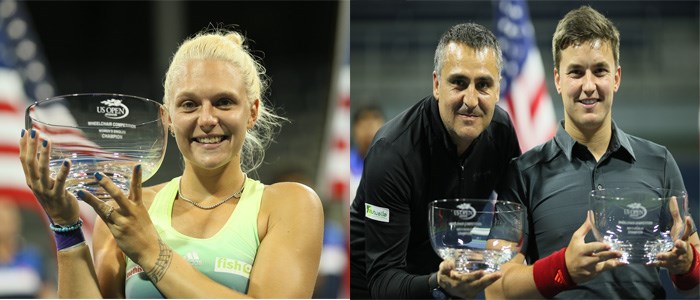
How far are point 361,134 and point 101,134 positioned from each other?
21.4 inches

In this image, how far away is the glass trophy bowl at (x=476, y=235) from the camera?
5.64 ft

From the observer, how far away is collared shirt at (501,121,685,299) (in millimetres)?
1821

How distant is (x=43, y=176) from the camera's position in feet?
5.34

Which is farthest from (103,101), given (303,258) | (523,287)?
(523,287)

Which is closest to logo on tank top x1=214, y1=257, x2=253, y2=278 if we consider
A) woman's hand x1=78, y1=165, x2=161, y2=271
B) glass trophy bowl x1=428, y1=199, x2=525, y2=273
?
woman's hand x1=78, y1=165, x2=161, y2=271

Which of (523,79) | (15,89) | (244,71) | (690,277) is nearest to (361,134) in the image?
(244,71)

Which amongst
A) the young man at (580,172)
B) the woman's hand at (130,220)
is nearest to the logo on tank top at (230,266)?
the woman's hand at (130,220)

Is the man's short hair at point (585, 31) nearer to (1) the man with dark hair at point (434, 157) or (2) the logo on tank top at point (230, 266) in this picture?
(1) the man with dark hair at point (434, 157)

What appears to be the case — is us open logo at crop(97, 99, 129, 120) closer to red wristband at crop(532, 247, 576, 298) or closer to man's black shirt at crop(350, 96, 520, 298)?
man's black shirt at crop(350, 96, 520, 298)

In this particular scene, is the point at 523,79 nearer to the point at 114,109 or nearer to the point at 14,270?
the point at 114,109

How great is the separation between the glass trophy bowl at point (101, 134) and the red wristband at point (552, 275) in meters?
0.79

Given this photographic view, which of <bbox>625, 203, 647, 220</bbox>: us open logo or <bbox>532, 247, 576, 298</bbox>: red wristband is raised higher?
<bbox>625, 203, 647, 220</bbox>: us open logo

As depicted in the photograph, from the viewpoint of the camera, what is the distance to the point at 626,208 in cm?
173

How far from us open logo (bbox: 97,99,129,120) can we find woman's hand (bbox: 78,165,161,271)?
0.62 feet
